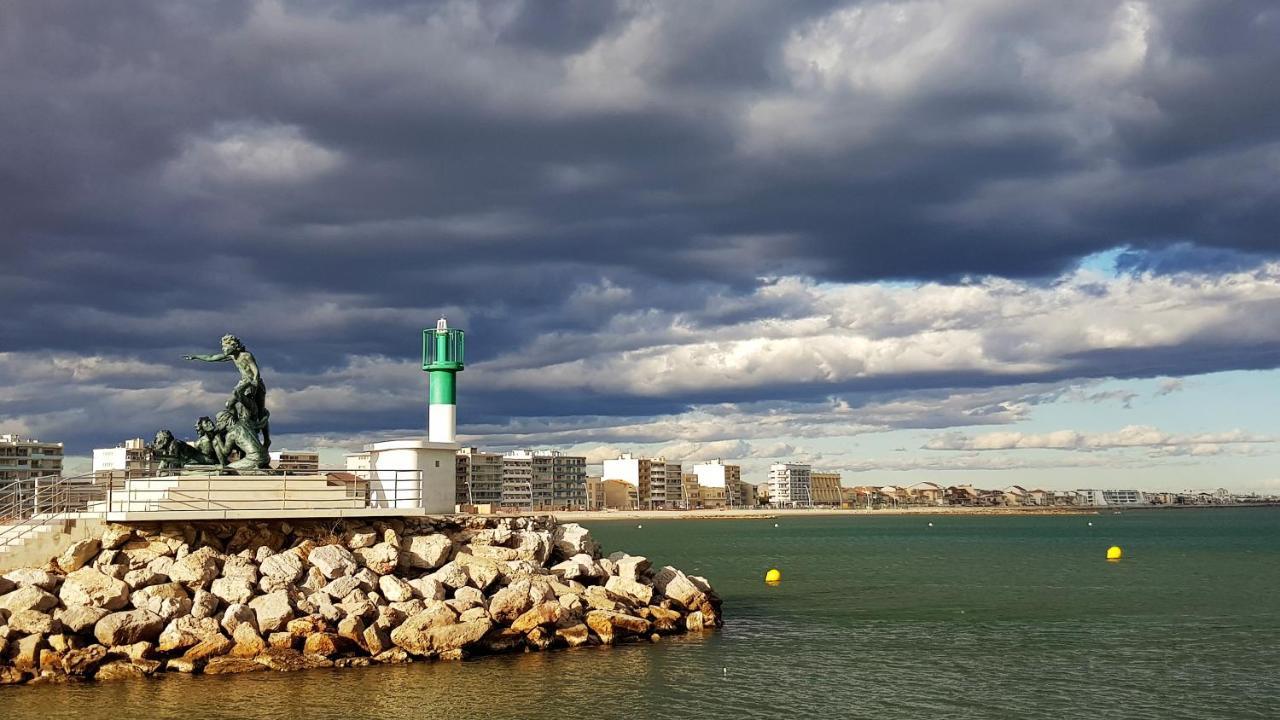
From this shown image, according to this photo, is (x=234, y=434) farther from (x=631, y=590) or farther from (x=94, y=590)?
(x=631, y=590)

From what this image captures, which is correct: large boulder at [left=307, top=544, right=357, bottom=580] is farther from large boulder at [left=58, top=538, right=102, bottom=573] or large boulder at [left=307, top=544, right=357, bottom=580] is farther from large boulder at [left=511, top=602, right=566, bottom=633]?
large boulder at [left=58, top=538, right=102, bottom=573]

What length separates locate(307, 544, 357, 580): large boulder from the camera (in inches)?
973

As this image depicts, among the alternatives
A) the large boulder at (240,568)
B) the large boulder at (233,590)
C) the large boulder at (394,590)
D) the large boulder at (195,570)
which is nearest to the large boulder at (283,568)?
the large boulder at (240,568)

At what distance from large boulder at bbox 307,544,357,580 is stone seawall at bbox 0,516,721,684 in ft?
0.12

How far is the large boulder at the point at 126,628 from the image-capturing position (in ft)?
72.5

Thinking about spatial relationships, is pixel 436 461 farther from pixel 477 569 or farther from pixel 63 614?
pixel 63 614

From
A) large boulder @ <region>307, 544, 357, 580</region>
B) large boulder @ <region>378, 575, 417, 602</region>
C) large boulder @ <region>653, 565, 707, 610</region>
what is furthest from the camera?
large boulder @ <region>653, 565, 707, 610</region>

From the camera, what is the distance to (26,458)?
143 meters

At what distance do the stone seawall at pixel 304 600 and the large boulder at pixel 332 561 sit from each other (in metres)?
0.04

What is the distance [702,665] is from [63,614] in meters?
12.9

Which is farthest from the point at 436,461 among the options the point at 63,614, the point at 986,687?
the point at 986,687

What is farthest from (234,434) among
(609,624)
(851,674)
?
(851,674)

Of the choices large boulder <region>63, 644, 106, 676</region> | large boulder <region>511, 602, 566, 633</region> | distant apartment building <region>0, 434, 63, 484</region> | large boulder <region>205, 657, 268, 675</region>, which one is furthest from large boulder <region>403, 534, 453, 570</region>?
distant apartment building <region>0, 434, 63, 484</region>

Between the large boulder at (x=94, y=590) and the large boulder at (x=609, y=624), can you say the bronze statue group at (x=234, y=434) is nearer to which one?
the large boulder at (x=94, y=590)
